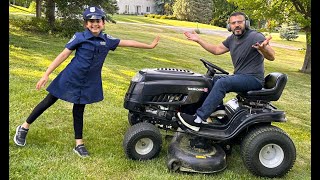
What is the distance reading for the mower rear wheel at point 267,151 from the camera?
415 centimetres

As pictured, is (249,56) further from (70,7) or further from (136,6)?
(136,6)

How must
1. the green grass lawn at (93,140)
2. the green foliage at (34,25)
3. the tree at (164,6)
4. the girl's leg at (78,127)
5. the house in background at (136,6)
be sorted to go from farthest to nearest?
the house in background at (136,6) < the tree at (164,6) < the green foliage at (34,25) < the girl's leg at (78,127) < the green grass lawn at (93,140)

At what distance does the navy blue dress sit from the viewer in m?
4.25

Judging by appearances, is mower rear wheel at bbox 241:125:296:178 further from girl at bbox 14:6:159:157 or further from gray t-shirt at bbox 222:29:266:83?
girl at bbox 14:6:159:157

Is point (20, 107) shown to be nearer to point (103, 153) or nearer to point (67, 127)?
point (67, 127)

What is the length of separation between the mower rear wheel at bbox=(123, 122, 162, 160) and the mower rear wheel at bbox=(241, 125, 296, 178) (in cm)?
101

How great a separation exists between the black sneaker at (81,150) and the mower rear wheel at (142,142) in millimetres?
464

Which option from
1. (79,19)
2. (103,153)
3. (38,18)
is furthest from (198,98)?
(38,18)

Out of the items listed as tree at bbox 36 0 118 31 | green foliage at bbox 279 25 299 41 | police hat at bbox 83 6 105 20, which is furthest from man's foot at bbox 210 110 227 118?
green foliage at bbox 279 25 299 41

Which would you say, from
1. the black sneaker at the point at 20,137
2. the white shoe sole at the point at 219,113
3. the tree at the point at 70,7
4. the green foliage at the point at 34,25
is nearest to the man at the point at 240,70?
the white shoe sole at the point at 219,113

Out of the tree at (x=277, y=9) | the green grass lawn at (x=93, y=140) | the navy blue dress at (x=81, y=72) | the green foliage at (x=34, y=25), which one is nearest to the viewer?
the green grass lawn at (x=93, y=140)

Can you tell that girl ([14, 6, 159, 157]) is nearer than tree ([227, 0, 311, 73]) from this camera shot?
Yes

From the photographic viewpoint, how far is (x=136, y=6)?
63.0m

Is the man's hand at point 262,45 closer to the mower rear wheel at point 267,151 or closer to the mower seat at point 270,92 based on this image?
the mower seat at point 270,92
